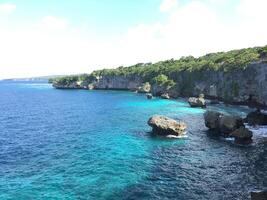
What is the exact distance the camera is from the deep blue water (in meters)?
36.0

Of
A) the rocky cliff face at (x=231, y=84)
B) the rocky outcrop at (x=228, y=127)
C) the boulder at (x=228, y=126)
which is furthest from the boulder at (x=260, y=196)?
the rocky cliff face at (x=231, y=84)

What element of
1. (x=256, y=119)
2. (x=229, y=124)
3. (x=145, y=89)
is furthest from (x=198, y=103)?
(x=145, y=89)

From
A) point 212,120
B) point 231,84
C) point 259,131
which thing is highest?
point 231,84

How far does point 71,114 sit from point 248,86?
175 feet

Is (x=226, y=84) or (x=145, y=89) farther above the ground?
(x=226, y=84)

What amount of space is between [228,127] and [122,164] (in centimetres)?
2635

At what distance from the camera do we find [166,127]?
62.2 meters

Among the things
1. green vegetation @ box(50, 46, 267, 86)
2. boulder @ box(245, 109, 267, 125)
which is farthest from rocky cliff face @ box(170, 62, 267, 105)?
boulder @ box(245, 109, 267, 125)

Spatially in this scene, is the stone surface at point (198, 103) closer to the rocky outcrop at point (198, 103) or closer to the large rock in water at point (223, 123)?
the rocky outcrop at point (198, 103)

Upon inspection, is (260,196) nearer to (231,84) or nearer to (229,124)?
(229,124)

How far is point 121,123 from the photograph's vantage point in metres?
77.6

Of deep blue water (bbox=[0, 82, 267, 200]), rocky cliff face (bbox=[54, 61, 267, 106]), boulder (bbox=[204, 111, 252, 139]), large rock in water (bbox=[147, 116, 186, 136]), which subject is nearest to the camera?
deep blue water (bbox=[0, 82, 267, 200])

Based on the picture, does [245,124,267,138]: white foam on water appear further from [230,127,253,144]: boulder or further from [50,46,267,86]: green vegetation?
[50,46,267,86]: green vegetation

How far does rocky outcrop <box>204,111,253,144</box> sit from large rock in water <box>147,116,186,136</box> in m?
6.75
